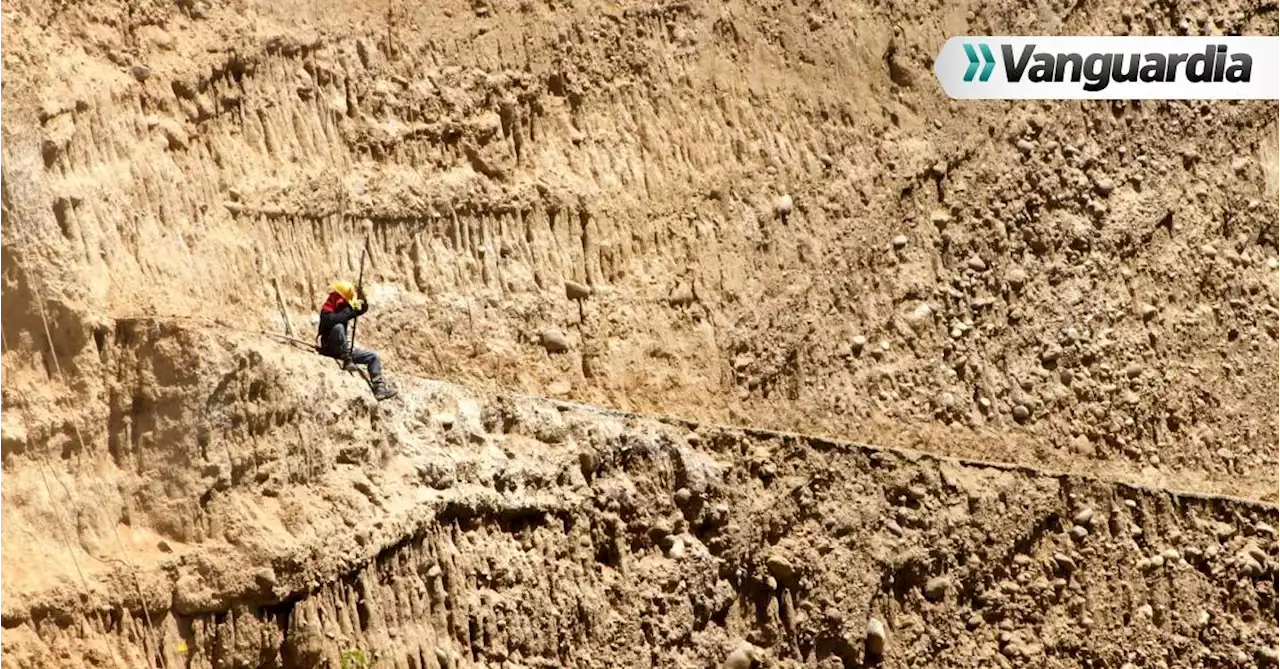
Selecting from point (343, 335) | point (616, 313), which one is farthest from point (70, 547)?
point (616, 313)

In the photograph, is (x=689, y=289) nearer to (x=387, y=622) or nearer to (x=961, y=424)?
(x=961, y=424)

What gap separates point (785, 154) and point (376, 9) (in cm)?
329

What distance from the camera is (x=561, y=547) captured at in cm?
1427

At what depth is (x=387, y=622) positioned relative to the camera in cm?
1328

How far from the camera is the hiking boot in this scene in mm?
13719

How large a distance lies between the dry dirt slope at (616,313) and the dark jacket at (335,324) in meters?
0.35

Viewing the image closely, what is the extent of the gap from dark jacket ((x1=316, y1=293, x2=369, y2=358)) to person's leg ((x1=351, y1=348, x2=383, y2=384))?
0.25 ft

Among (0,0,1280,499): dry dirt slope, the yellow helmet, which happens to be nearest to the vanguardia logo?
(0,0,1280,499): dry dirt slope

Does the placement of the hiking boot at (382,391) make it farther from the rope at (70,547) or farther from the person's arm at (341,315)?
the rope at (70,547)

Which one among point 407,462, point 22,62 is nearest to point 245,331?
point 407,462

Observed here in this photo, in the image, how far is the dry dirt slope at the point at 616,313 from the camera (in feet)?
41.9

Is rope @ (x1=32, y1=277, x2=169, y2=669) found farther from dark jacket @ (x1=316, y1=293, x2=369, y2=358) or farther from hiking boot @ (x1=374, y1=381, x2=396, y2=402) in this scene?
hiking boot @ (x1=374, y1=381, x2=396, y2=402)

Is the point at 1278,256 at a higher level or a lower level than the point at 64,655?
higher

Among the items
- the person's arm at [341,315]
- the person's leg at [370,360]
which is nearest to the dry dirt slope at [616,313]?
the person's leg at [370,360]
